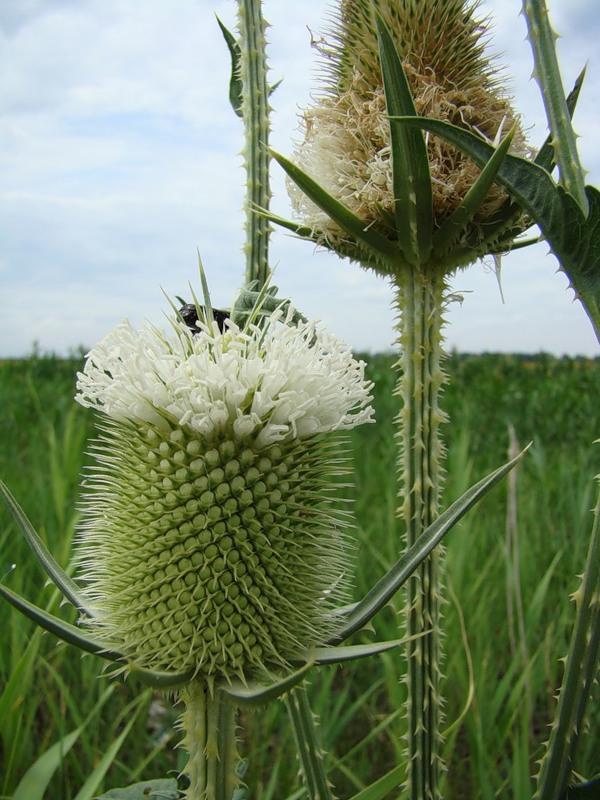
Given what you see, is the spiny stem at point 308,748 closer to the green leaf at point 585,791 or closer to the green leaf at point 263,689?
the green leaf at point 263,689

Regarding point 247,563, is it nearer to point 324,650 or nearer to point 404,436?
point 324,650

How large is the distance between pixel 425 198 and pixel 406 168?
0.26 ft

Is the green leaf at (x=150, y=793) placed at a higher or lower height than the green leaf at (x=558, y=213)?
lower

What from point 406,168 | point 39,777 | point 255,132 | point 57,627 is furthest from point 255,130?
point 39,777

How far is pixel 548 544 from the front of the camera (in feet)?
12.8

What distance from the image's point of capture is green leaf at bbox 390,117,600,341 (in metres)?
1.17

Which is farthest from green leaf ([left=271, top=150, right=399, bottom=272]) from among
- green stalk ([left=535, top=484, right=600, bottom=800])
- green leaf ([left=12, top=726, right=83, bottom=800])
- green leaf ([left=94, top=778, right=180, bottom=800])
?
green leaf ([left=12, top=726, right=83, bottom=800])

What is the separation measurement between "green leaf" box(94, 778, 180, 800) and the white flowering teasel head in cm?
45

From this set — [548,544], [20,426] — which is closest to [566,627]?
[548,544]

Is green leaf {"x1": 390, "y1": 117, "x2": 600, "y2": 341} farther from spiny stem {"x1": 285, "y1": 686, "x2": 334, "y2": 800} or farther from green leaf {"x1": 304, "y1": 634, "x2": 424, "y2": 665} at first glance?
spiny stem {"x1": 285, "y1": 686, "x2": 334, "y2": 800}

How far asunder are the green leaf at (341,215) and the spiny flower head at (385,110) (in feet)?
0.11

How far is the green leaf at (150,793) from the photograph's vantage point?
153 cm

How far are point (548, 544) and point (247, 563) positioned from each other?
10.1 ft

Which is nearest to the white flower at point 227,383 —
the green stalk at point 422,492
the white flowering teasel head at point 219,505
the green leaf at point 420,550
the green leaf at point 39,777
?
the white flowering teasel head at point 219,505
